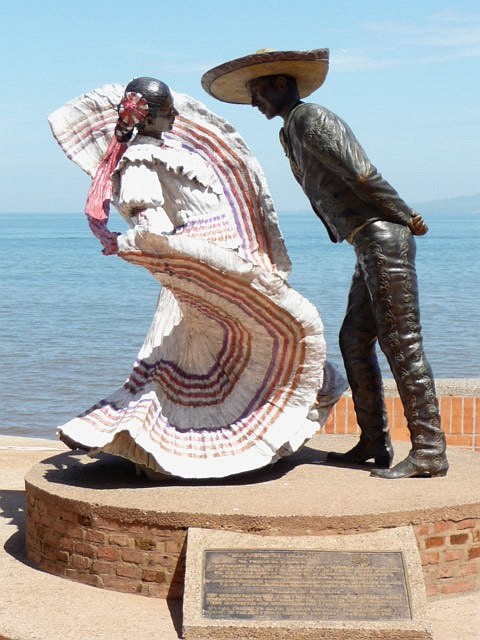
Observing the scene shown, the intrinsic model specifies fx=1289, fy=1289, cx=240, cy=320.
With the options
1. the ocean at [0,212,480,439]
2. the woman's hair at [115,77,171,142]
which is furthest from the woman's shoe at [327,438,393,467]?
the ocean at [0,212,480,439]

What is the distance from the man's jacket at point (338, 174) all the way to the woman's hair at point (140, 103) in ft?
2.04

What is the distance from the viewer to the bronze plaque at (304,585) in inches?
198

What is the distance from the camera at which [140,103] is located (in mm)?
6012

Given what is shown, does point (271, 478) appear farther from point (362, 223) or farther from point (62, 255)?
point (62, 255)

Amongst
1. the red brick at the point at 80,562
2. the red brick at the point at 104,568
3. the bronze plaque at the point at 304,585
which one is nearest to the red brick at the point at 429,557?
the bronze plaque at the point at 304,585

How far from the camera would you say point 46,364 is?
15.0 meters

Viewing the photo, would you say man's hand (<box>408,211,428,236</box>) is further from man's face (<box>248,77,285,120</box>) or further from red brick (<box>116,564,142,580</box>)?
red brick (<box>116,564,142,580</box>)

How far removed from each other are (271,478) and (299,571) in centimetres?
91

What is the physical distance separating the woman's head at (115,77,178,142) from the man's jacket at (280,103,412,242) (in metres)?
0.60

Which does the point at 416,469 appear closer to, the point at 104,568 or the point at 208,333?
the point at 208,333

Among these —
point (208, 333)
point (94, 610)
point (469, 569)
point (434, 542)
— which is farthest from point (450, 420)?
point (94, 610)

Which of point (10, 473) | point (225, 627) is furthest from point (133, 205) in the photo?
point (10, 473)

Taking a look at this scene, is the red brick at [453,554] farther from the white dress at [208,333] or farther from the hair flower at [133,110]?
the hair flower at [133,110]

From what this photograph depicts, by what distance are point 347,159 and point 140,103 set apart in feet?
3.29
